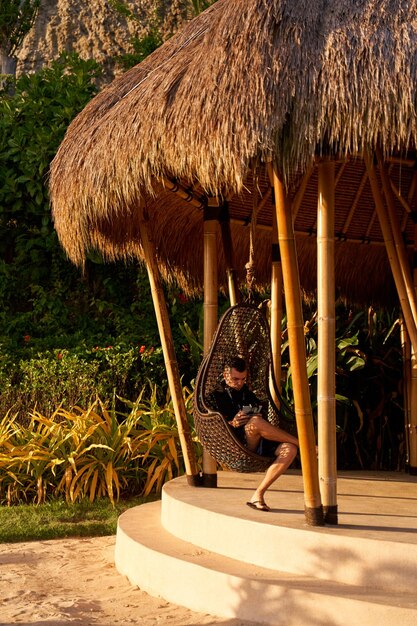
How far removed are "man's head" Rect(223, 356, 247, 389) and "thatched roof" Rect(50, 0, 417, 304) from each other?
103 cm

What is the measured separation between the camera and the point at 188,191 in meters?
6.12

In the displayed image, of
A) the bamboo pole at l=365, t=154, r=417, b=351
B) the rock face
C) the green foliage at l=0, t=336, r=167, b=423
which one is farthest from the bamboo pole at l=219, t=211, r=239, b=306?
the rock face

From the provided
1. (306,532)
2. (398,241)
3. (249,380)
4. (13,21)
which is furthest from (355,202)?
(13,21)

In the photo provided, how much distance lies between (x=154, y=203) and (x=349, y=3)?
2.61 metres

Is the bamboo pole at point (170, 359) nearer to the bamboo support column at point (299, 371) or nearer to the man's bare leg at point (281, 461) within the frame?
the man's bare leg at point (281, 461)

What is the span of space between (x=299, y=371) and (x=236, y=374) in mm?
860

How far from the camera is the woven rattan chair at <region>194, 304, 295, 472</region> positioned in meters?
4.81

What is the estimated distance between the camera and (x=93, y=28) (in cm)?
1806

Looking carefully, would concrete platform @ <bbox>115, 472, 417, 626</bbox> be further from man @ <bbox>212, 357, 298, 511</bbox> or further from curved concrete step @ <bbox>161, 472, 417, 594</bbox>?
man @ <bbox>212, 357, 298, 511</bbox>

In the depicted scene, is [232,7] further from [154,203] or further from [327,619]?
[327,619]

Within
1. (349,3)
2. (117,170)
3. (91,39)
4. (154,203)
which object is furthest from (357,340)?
(91,39)

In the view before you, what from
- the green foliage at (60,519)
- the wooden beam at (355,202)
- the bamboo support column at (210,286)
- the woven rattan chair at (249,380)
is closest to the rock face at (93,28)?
the wooden beam at (355,202)

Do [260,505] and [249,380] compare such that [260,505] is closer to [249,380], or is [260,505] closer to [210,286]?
[249,380]

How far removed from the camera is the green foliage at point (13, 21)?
13.8 meters
